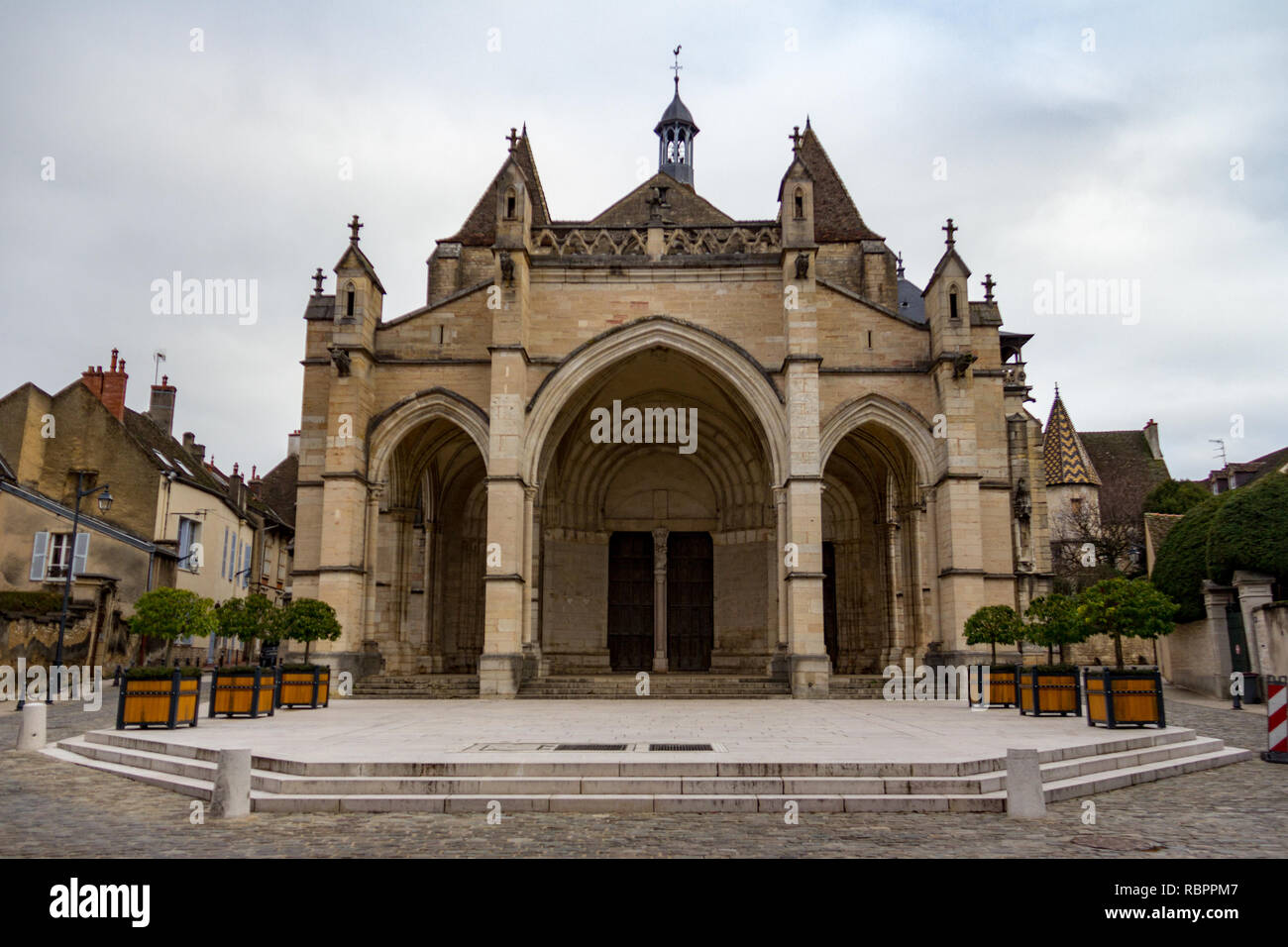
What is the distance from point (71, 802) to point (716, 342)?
13746 millimetres

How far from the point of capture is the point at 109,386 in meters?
26.3

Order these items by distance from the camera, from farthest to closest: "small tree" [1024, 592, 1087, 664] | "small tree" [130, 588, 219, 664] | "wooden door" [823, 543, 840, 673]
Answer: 1. "wooden door" [823, 543, 840, 673]
2. "small tree" [1024, 592, 1087, 664]
3. "small tree" [130, 588, 219, 664]

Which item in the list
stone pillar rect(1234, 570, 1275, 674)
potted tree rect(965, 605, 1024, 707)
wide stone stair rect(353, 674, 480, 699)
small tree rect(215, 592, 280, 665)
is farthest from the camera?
stone pillar rect(1234, 570, 1275, 674)

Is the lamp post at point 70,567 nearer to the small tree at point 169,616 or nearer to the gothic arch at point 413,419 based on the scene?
the gothic arch at point 413,419

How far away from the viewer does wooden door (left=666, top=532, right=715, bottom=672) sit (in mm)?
22609

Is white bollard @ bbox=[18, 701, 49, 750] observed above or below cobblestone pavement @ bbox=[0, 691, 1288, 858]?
above

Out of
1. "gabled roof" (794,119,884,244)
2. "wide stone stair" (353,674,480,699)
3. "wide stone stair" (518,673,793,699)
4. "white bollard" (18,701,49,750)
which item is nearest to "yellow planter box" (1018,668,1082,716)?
"wide stone stair" (518,673,793,699)

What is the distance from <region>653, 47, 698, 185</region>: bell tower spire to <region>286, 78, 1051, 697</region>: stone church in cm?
1632

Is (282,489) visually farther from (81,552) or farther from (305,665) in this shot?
(305,665)

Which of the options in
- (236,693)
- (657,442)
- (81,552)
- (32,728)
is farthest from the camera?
(81,552)

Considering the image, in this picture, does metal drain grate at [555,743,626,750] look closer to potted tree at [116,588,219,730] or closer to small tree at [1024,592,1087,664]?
potted tree at [116,588,219,730]

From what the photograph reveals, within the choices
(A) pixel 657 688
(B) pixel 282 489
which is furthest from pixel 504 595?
(B) pixel 282 489

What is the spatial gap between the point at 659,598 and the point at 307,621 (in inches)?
352
